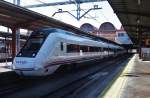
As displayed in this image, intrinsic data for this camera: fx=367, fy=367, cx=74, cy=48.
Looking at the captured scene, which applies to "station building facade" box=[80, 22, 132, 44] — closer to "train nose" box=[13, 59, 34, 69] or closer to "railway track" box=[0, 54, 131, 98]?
"railway track" box=[0, 54, 131, 98]

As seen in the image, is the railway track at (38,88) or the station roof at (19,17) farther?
the station roof at (19,17)

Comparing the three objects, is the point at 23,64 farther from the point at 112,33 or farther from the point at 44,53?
the point at 112,33

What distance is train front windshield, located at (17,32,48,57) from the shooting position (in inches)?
738

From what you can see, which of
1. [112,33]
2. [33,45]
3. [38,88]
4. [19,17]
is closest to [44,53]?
[33,45]

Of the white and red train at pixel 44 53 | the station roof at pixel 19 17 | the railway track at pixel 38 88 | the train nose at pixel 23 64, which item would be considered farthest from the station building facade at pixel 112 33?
the train nose at pixel 23 64

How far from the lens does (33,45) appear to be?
1941 centimetres

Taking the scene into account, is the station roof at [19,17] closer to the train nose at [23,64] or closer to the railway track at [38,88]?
the train nose at [23,64]

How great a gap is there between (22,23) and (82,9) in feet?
43.2

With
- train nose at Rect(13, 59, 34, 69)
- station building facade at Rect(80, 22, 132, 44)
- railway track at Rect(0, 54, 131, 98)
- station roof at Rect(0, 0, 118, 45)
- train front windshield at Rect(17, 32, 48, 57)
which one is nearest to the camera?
railway track at Rect(0, 54, 131, 98)

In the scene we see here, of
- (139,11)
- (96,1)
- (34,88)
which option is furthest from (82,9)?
(34,88)

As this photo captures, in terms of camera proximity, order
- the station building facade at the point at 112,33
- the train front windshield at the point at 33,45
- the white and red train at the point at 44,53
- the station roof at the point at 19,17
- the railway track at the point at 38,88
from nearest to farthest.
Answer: the railway track at the point at 38,88 → the white and red train at the point at 44,53 → the train front windshield at the point at 33,45 → the station roof at the point at 19,17 → the station building facade at the point at 112,33

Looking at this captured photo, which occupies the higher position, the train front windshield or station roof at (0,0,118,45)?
station roof at (0,0,118,45)

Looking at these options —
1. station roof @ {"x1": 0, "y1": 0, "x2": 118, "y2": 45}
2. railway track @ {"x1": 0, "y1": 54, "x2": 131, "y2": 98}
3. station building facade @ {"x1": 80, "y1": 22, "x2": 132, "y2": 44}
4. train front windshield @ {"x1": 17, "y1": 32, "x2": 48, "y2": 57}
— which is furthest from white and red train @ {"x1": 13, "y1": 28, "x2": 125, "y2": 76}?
station building facade @ {"x1": 80, "y1": 22, "x2": 132, "y2": 44}

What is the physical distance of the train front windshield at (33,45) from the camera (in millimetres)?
18734
